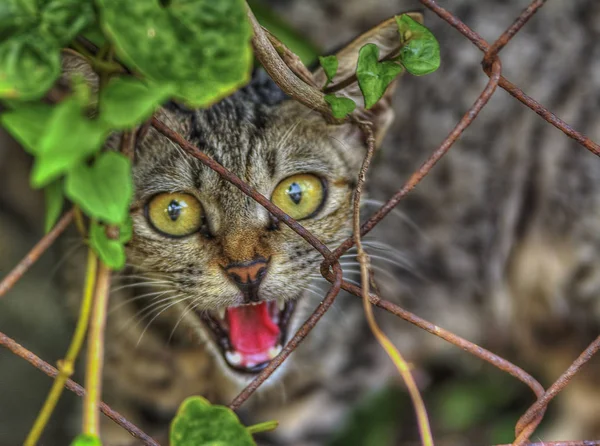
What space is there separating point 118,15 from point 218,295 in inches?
34.0

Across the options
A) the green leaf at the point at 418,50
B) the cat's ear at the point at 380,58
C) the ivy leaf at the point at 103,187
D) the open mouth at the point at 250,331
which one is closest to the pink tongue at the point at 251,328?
the open mouth at the point at 250,331

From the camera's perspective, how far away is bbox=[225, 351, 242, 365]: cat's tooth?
5.87ft

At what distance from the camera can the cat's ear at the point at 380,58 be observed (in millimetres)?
1460

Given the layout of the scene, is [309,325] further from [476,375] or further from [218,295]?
[476,375]

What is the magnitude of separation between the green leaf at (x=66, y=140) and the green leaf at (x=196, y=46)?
9cm

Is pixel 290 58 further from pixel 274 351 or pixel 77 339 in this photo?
pixel 274 351

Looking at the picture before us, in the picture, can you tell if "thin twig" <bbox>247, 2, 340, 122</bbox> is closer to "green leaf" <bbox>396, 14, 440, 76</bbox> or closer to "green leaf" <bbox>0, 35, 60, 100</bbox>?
"green leaf" <bbox>396, 14, 440, 76</bbox>

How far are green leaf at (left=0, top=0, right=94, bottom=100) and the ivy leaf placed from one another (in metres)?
0.12

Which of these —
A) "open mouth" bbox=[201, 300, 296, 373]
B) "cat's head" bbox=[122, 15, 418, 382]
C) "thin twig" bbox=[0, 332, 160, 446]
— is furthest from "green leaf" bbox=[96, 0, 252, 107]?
"open mouth" bbox=[201, 300, 296, 373]

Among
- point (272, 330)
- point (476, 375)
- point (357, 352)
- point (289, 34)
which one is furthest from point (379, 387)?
point (289, 34)

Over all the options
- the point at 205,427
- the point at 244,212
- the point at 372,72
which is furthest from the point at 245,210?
the point at 205,427

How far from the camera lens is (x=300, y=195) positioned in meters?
1.72

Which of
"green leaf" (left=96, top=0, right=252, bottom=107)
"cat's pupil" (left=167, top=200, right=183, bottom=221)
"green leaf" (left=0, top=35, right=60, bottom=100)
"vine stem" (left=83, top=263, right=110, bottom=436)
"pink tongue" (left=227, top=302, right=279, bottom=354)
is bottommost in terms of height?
"vine stem" (left=83, top=263, right=110, bottom=436)

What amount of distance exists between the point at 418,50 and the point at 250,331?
0.87 meters
